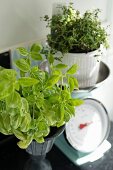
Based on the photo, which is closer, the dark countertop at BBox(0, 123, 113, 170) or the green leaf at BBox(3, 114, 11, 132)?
the green leaf at BBox(3, 114, 11, 132)

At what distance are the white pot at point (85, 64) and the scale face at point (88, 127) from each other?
0.18ft

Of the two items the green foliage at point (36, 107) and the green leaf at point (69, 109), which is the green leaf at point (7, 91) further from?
the green leaf at point (69, 109)

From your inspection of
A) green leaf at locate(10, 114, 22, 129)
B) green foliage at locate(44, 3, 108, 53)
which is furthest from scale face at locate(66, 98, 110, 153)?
green leaf at locate(10, 114, 22, 129)

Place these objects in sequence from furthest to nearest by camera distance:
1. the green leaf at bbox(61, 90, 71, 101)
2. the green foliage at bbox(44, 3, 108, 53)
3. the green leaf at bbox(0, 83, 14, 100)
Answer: the green foliage at bbox(44, 3, 108, 53)
the green leaf at bbox(61, 90, 71, 101)
the green leaf at bbox(0, 83, 14, 100)

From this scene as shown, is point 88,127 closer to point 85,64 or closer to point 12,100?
point 85,64

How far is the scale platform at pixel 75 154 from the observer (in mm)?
849

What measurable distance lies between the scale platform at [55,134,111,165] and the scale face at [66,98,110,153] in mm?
24

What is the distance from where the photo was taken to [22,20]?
83cm

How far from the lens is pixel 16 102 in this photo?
53 centimetres

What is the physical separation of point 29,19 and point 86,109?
0.31 m

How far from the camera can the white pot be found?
30.3 inches

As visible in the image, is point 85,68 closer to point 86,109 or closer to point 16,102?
point 86,109

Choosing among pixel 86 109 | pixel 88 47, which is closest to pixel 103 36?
pixel 88 47

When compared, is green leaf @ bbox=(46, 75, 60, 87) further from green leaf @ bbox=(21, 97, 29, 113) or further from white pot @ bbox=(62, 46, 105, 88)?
white pot @ bbox=(62, 46, 105, 88)
